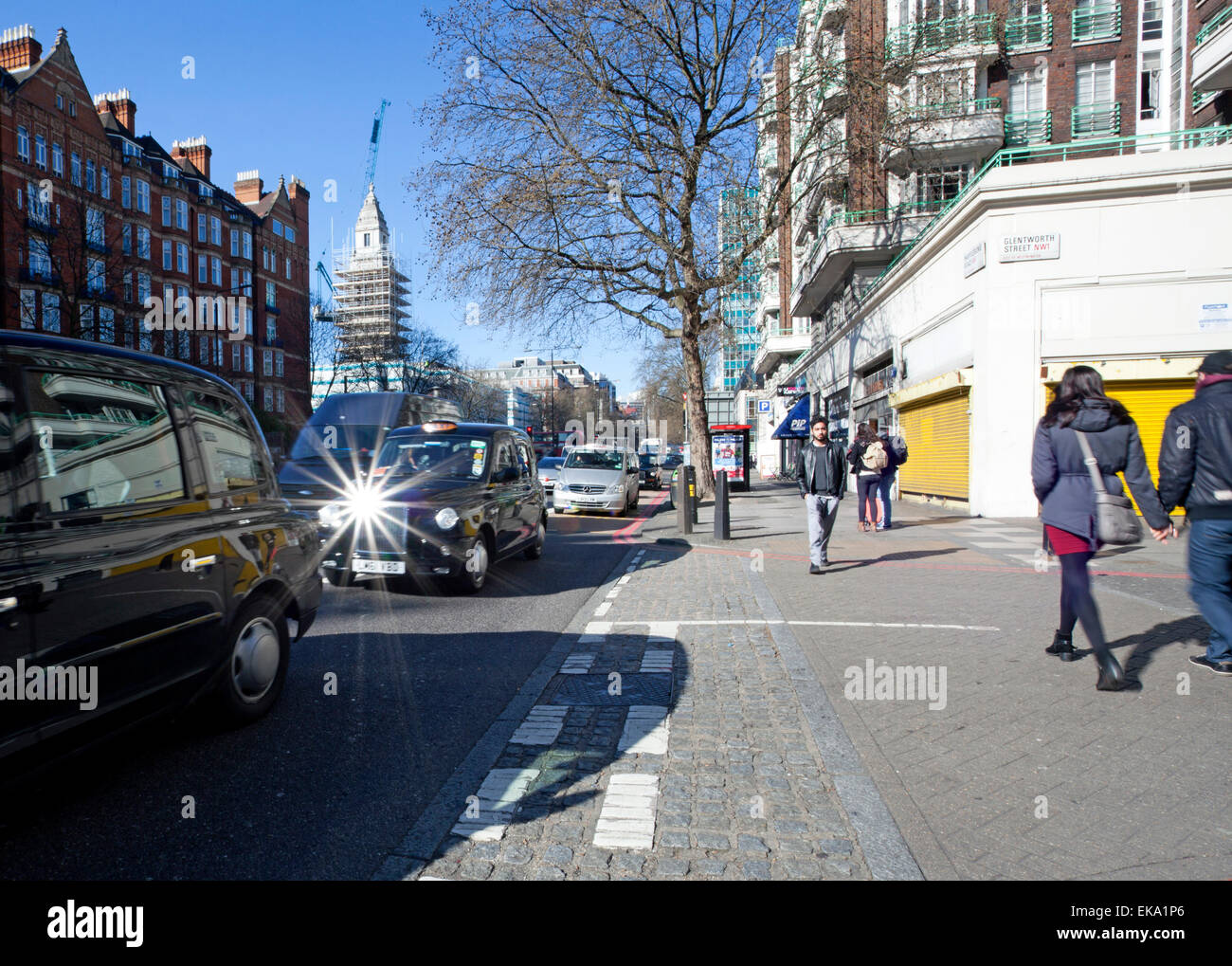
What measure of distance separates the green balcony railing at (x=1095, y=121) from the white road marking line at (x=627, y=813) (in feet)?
89.4

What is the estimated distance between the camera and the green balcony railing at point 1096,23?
906 inches

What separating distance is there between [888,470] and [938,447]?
595 cm

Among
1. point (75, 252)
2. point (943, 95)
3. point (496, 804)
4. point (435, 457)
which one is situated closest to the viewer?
point (496, 804)

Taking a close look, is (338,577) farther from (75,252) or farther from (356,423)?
(75,252)

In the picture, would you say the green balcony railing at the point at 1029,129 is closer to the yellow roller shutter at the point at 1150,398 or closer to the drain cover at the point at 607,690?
the yellow roller shutter at the point at 1150,398

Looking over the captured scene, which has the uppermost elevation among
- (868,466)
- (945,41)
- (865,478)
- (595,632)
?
(945,41)

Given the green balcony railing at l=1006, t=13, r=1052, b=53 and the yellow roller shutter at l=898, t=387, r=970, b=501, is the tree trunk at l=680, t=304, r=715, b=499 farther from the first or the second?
the green balcony railing at l=1006, t=13, r=1052, b=53

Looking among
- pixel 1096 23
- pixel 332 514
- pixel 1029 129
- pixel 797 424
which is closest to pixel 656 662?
pixel 332 514

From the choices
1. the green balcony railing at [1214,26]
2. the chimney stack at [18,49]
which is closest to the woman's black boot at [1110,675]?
the green balcony railing at [1214,26]

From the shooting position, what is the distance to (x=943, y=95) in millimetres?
19750

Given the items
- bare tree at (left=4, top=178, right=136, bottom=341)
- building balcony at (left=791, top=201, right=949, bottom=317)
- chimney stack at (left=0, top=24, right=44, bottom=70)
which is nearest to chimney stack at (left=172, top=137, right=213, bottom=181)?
chimney stack at (left=0, top=24, right=44, bottom=70)
